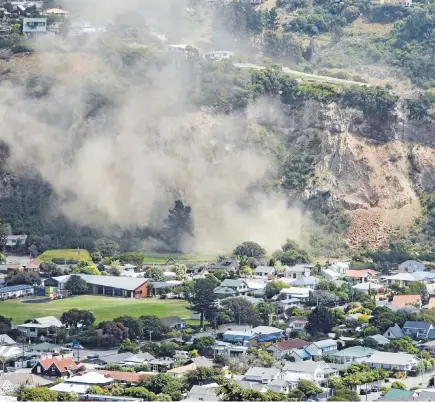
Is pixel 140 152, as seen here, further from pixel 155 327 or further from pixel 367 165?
pixel 155 327

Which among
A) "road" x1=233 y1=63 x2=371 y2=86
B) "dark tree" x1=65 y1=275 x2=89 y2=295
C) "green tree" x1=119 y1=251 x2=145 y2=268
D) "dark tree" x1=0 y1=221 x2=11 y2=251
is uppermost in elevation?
"road" x1=233 y1=63 x2=371 y2=86

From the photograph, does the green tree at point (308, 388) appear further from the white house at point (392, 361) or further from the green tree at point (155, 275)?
the green tree at point (155, 275)

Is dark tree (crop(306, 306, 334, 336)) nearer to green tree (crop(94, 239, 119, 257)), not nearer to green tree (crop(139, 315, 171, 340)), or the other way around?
green tree (crop(139, 315, 171, 340))

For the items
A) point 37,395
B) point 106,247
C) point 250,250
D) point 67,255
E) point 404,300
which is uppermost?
point 106,247

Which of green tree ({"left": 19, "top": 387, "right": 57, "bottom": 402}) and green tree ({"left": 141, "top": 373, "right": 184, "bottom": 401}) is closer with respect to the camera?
green tree ({"left": 19, "top": 387, "right": 57, "bottom": 402})

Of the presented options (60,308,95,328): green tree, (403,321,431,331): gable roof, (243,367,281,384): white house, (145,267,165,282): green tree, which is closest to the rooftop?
(145,267,165,282): green tree

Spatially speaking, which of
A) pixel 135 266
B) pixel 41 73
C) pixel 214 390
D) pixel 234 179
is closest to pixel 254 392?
pixel 214 390

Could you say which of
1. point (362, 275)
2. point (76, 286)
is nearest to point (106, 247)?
point (76, 286)
